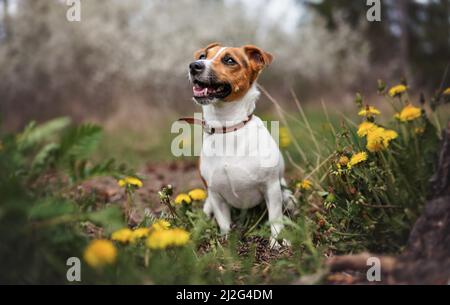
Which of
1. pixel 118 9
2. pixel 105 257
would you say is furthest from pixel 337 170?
pixel 118 9

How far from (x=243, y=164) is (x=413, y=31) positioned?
51.2 feet

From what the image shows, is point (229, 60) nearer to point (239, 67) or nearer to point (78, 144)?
point (239, 67)

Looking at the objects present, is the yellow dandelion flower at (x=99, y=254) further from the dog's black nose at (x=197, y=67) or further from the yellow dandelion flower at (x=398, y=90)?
the yellow dandelion flower at (x=398, y=90)

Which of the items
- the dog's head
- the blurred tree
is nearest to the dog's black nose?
the dog's head

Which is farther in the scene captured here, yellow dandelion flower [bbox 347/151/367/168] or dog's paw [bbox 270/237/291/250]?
dog's paw [bbox 270/237/291/250]

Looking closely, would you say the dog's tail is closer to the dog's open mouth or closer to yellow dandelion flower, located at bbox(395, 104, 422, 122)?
the dog's open mouth

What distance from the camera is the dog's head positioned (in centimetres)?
261

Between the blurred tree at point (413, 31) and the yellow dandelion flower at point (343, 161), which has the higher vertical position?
the blurred tree at point (413, 31)

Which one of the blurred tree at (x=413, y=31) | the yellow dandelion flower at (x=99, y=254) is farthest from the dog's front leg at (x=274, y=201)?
the blurred tree at (x=413, y=31)

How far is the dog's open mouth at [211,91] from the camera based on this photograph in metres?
2.63

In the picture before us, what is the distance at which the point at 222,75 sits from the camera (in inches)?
103

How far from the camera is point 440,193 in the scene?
199 cm

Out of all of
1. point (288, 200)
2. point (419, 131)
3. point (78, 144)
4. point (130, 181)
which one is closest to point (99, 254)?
point (78, 144)
